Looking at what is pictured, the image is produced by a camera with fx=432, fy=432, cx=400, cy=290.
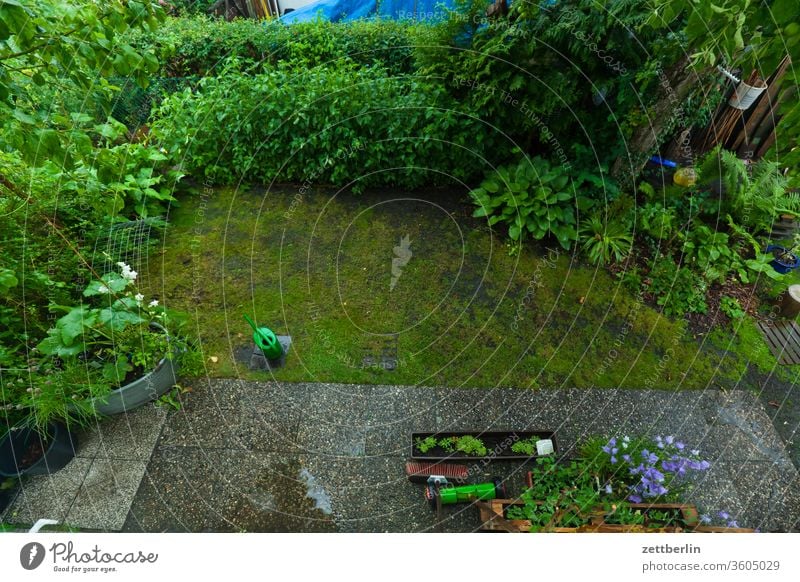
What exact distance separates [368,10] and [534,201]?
4.97 m

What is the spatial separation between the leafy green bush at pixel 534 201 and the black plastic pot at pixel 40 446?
4519 mm

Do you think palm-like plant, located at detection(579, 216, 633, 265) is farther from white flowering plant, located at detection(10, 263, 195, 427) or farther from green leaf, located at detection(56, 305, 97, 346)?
green leaf, located at detection(56, 305, 97, 346)

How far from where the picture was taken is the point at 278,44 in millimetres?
6434

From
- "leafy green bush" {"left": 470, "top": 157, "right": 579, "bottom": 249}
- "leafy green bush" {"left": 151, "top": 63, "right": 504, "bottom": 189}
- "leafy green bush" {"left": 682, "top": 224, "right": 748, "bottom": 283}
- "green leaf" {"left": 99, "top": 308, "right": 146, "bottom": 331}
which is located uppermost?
"leafy green bush" {"left": 151, "top": 63, "right": 504, "bottom": 189}

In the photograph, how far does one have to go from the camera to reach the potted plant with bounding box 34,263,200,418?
9.98 ft

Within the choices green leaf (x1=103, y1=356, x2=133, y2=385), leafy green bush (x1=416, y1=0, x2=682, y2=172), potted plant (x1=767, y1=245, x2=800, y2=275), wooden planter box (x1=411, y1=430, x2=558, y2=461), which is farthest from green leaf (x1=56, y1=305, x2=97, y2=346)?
potted plant (x1=767, y1=245, x2=800, y2=275)

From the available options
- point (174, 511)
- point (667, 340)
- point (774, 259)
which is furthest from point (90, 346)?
point (774, 259)

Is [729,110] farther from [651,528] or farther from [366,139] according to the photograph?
[651,528]

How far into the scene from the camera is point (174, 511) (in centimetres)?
320

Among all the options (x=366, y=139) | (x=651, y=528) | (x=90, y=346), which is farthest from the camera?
(x=366, y=139)

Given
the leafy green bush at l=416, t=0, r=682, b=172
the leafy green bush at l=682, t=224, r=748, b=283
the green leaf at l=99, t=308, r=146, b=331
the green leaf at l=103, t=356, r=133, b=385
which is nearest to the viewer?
the green leaf at l=99, t=308, r=146, b=331

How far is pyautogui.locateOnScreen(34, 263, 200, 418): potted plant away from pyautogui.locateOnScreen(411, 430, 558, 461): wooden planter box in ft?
7.43

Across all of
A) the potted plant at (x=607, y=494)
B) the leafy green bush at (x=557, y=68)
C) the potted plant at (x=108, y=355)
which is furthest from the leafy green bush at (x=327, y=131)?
the potted plant at (x=607, y=494)

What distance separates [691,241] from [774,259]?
3.10 ft
